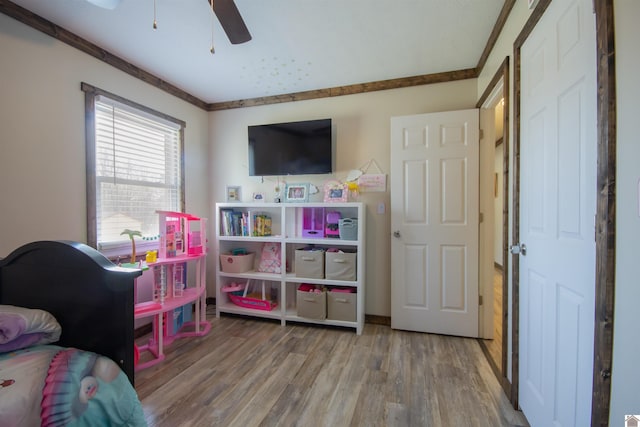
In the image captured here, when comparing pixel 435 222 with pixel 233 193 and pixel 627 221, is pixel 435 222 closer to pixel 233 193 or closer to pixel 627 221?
pixel 627 221

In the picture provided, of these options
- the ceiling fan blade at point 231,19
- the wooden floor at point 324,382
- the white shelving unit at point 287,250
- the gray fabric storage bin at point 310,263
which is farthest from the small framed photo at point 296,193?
the ceiling fan blade at point 231,19

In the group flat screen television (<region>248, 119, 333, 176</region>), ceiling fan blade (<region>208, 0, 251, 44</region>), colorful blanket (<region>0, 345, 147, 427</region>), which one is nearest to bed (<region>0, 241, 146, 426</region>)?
colorful blanket (<region>0, 345, 147, 427</region>)

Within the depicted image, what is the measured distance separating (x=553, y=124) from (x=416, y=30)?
1231 mm

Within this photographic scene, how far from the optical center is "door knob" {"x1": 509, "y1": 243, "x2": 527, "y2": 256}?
1.47 m

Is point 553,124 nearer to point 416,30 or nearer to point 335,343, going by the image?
point 416,30

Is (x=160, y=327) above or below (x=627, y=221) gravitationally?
below

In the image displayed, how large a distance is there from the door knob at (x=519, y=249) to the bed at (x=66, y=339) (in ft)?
6.25

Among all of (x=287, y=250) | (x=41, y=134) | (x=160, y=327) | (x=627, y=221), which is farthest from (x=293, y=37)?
(x=160, y=327)

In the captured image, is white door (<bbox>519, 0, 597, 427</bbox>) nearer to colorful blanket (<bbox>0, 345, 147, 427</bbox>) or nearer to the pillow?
colorful blanket (<bbox>0, 345, 147, 427</bbox>)

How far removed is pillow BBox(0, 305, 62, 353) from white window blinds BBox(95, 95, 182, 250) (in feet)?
4.12

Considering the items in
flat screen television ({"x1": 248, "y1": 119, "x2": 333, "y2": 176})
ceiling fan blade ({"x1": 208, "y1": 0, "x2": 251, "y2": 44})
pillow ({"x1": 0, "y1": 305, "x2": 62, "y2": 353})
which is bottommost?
pillow ({"x1": 0, "y1": 305, "x2": 62, "y2": 353})

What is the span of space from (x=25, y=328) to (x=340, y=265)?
2005 mm

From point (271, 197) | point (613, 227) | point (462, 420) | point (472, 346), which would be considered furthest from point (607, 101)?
point (271, 197)

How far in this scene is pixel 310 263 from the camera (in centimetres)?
261
